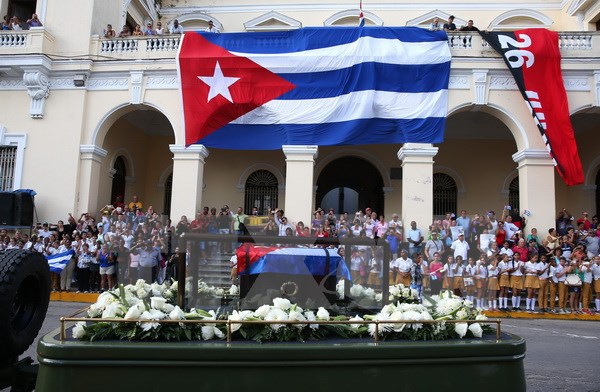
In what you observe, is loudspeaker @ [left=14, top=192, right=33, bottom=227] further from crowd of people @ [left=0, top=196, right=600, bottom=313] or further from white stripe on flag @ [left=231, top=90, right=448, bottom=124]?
white stripe on flag @ [left=231, top=90, right=448, bottom=124]

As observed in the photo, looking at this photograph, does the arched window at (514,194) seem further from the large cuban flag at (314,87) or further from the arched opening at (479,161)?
the large cuban flag at (314,87)

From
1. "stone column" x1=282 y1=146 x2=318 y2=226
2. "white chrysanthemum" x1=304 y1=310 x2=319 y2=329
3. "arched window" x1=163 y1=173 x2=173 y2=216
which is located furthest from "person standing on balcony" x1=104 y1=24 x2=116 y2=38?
"white chrysanthemum" x1=304 y1=310 x2=319 y2=329

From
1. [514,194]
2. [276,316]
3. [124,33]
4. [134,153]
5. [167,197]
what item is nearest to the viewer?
[276,316]

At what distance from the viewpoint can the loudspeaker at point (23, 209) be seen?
16.4 m

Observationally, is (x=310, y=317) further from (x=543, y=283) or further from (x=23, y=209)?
(x=23, y=209)

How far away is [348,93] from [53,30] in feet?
43.1

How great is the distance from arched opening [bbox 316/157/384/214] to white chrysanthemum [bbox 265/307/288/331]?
18.1 m

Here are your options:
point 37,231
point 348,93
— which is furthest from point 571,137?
point 37,231

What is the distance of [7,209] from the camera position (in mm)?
16547

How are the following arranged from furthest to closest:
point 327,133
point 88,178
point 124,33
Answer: point 124,33 → point 88,178 → point 327,133

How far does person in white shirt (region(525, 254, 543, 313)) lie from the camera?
13.0 metres

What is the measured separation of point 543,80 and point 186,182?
37.6 feet

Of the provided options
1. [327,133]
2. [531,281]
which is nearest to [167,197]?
[531,281]

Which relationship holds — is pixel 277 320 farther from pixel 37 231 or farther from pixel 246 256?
pixel 37 231
